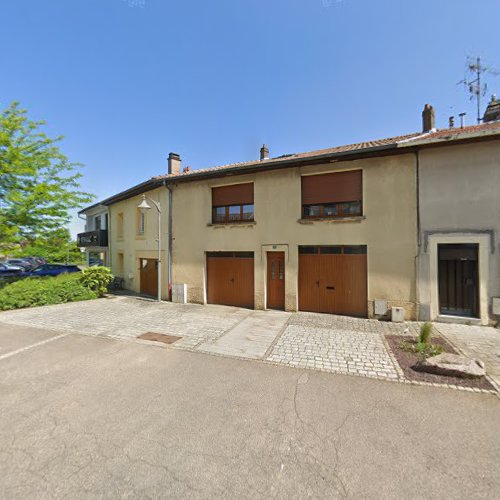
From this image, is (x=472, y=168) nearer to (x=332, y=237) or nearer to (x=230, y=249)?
(x=332, y=237)

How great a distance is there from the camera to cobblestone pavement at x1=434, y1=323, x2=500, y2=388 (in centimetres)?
453

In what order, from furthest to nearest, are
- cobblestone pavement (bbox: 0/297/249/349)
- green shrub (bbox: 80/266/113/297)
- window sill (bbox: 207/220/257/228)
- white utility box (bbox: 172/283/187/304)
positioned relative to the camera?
green shrub (bbox: 80/266/113/297) → white utility box (bbox: 172/283/187/304) → window sill (bbox: 207/220/257/228) → cobblestone pavement (bbox: 0/297/249/349)

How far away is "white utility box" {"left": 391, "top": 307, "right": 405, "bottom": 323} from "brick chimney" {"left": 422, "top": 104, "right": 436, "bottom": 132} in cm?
752

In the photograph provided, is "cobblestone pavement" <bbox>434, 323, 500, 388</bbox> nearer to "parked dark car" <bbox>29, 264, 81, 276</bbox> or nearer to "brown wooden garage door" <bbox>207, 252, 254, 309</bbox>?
"brown wooden garage door" <bbox>207, 252, 254, 309</bbox>

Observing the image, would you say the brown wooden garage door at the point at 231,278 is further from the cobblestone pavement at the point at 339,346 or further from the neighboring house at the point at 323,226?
the cobblestone pavement at the point at 339,346

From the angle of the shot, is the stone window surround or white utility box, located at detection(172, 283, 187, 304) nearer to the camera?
the stone window surround

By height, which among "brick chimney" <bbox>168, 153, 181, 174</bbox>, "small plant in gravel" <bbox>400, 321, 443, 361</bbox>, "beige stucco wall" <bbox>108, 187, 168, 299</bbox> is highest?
"brick chimney" <bbox>168, 153, 181, 174</bbox>

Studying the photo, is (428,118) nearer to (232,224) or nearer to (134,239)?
(232,224)

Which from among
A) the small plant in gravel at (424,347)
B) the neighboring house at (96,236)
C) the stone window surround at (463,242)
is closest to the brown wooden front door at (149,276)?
the neighboring house at (96,236)

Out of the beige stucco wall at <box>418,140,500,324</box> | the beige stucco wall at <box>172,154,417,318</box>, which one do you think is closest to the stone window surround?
the beige stucco wall at <box>418,140,500,324</box>

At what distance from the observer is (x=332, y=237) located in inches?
313

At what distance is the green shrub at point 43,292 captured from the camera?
28.2 ft

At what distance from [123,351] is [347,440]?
4.52 meters

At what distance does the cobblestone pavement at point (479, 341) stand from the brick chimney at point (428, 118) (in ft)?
25.3
